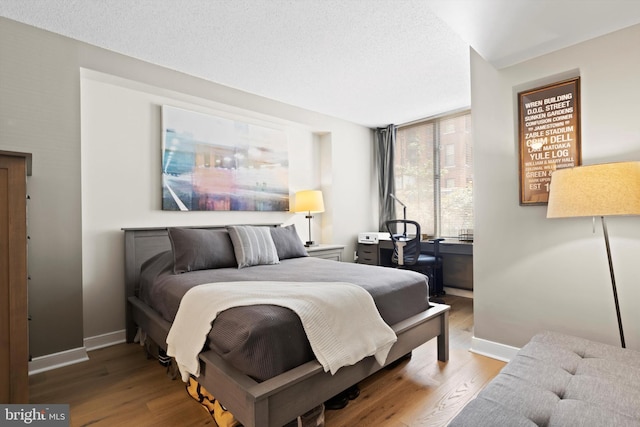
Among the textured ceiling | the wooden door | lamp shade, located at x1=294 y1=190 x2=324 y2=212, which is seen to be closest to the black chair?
lamp shade, located at x1=294 y1=190 x2=324 y2=212

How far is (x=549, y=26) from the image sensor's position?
1.89m

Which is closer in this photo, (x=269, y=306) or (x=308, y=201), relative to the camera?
(x=269, y=306)

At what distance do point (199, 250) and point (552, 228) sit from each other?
253 centimetres

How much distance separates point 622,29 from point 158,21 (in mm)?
2948

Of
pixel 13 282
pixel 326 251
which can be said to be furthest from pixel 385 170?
pixel 13 282

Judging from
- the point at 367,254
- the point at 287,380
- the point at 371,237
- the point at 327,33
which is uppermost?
the point at 327,33

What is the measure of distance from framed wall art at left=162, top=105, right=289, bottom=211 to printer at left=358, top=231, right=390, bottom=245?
125 centimetres

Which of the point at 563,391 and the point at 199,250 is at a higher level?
the point at 199,250

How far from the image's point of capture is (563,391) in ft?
4.03

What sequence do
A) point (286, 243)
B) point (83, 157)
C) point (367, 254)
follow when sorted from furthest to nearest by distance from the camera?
point (367, 254) → point (286, 243) → point (83, 157)

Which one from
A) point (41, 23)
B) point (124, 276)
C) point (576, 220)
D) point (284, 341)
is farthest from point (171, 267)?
point (576, 220)

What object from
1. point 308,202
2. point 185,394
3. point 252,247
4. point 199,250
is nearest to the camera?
point 185,394

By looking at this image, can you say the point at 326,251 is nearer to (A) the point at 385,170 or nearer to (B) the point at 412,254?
(B) the point at 412,254

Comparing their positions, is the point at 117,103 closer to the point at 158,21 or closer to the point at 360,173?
the point at 158,21
